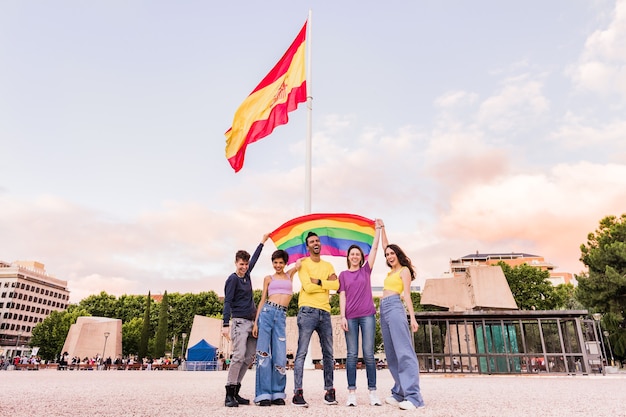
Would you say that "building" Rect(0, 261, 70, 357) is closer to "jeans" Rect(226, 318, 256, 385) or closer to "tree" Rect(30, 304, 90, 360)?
"tree" Rect(30, 304, 90, 360)

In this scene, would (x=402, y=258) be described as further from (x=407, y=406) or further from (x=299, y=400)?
(x=299, y=400)

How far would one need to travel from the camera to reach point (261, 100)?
13039 mm

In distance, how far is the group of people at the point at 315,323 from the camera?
17.0ft

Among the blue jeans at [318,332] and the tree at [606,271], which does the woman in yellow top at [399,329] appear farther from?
the tree at [606,271]

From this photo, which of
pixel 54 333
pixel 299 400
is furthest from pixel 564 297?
pixel 54 333

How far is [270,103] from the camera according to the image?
12766 millimetres

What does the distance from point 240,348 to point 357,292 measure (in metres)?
1.70

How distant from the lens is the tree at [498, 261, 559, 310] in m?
38.9

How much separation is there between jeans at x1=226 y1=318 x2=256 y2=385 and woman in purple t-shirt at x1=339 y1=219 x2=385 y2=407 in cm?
126

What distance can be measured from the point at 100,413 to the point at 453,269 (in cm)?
11490

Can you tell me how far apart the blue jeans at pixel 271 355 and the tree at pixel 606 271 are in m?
24.7

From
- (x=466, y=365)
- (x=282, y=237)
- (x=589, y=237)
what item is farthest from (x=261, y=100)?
(x=589, y=237)

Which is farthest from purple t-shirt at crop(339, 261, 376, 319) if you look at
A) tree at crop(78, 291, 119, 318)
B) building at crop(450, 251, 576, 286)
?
building at crop(450, 251, 576, 286)

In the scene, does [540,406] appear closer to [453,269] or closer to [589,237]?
[589,237]
